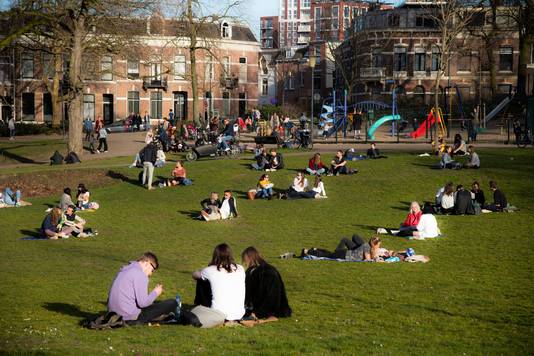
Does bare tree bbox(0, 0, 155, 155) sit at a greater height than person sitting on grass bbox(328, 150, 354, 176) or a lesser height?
Answer: greater

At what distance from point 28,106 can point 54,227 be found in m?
58.7

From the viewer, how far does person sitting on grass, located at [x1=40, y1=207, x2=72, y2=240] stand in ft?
81.3

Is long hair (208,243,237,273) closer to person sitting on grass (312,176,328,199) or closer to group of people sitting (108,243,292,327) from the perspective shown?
group of people sitting (108,243,292,327)

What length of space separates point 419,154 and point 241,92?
47.4 meters

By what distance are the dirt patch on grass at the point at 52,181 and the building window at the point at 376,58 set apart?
54.7 m

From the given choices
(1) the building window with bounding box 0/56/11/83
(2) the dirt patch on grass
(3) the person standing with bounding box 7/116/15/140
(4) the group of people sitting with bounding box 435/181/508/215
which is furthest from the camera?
(1) the building window with bounding box 0/56/11/83

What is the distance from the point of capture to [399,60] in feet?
287

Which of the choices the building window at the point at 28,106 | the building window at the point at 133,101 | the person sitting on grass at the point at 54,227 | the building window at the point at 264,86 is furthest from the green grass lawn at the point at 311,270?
the building window at the point at 264,86

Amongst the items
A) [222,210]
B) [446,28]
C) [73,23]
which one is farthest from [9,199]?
[446,28]

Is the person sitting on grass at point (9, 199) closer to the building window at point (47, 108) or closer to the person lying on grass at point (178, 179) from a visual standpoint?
the person lying on grass at point (178, 179)

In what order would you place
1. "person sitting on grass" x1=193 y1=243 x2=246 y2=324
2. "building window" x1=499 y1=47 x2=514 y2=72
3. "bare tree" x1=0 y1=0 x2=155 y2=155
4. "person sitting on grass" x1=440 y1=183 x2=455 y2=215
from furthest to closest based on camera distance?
1. "building window" x1=499 y1=47 x2=514 y2=72
2. "bare tree" x1=0 y1=0 x2=155 y2=155
3. "person sitting on grass" x1=440 y1=183 x2=455 y2=215
4. "person sitting on grass" x1=193 y1=243 x2=246 y2=324

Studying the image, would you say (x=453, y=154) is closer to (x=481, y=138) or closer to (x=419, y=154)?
(x=419, y=154)

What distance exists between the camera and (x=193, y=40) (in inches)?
2264

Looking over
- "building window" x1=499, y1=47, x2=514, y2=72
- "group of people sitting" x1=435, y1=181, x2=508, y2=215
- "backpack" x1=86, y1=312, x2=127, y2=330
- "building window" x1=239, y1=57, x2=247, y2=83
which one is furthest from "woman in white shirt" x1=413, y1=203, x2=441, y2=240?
"building window" x1=239, y1=57, x2=247, y2=83
